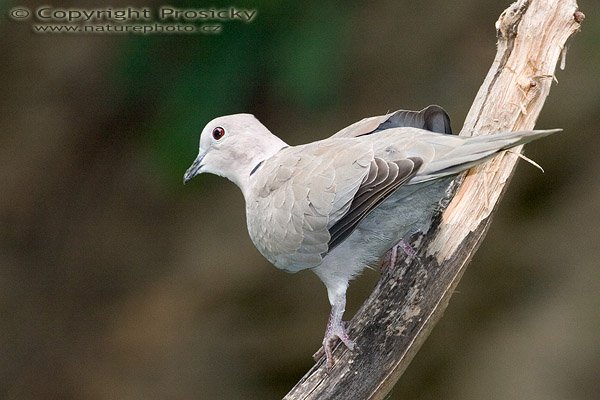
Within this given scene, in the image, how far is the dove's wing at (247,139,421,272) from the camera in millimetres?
3059

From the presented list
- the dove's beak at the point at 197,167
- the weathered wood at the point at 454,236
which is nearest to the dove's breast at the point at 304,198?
the weathered wood at the point at 454,236

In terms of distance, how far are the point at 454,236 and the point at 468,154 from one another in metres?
0.60

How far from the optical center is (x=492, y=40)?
6.53 metres

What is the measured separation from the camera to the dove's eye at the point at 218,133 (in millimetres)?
3930

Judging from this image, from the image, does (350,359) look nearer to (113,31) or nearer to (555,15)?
(555,15)

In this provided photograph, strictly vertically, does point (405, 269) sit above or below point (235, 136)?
below

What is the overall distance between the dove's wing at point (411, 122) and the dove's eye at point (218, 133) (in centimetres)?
54

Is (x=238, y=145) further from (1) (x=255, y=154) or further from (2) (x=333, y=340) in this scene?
(2) (x=333, y=340)

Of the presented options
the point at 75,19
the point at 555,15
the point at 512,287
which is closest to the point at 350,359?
the point at 555,15

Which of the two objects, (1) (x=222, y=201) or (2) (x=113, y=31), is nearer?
(2) (x=113, y=31)

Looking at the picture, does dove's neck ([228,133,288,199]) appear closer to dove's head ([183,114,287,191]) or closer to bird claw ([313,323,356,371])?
dove's head ([183,114,287,191])

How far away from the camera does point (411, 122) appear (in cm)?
353

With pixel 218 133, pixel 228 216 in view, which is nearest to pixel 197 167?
pixel 218 133

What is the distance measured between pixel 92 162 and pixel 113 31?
1409mm
